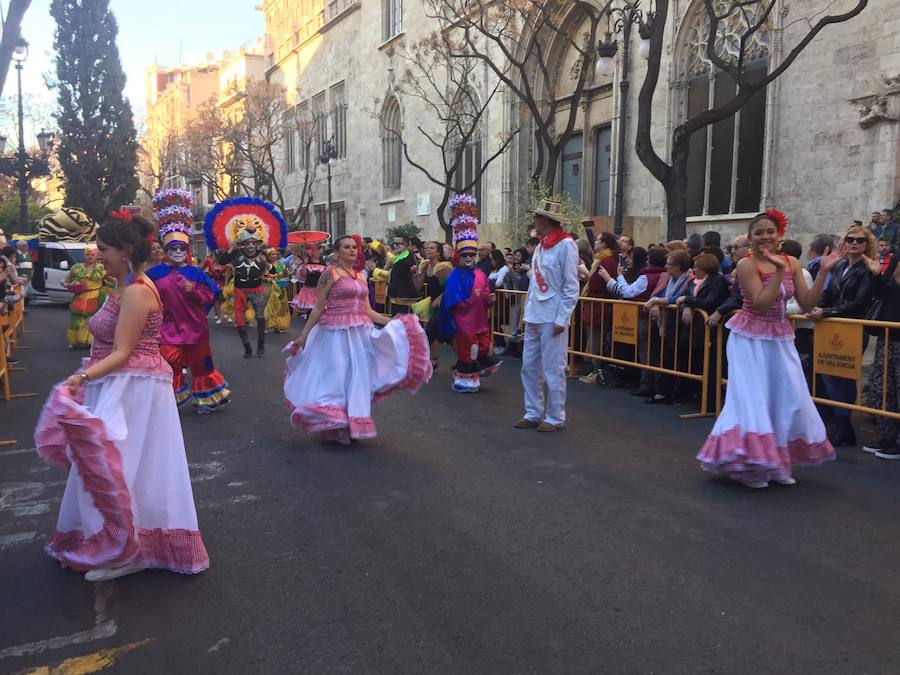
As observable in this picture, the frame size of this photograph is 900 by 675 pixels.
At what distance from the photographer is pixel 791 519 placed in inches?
186

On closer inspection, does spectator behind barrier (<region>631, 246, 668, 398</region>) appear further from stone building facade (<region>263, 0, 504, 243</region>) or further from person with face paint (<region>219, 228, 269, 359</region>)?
stone building facade (<region>263, 0, 504, 243</region>)

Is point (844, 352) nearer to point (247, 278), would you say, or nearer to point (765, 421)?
point (765, 421)

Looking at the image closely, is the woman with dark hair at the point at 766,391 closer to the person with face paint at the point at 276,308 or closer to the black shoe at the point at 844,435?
the black shoe at the point at 844,435

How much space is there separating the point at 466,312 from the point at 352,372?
2.92 m

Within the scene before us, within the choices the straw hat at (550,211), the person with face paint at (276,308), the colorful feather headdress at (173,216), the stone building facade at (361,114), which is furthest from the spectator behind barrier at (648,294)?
the stone building facade at (361,114)

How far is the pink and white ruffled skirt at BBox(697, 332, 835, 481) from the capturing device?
17.0 ft

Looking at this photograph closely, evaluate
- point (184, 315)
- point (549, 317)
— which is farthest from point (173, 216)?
point (549, 317)

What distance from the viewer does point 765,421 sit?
17.0 ft

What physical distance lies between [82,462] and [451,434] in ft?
13.0

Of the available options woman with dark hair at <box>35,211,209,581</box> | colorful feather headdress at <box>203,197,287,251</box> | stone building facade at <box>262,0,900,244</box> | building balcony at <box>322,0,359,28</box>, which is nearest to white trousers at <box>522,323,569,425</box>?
woman with dark hair at <box>35,211,209,581</box>

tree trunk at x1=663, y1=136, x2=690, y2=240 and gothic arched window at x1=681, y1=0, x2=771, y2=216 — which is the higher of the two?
gothic arched window at x1=681, y1=0, x2=771, y2=216

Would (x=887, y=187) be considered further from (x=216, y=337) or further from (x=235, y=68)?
(x=235, y=68)

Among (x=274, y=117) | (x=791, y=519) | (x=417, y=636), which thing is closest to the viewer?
(x=417, y=636)

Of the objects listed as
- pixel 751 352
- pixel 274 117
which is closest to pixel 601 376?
pixel 751 352
